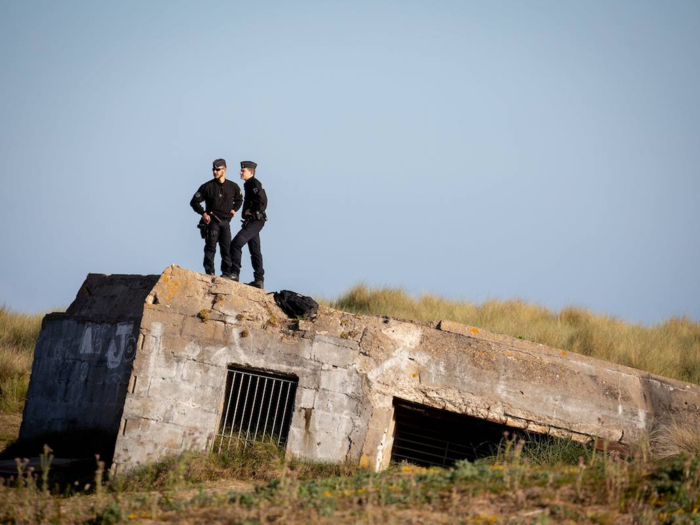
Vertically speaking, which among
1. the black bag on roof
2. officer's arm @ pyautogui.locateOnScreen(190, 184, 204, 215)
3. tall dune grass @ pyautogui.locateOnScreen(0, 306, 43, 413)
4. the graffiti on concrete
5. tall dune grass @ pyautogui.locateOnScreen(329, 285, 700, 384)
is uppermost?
officer's arm @ pyautogui.locateOnScreen(190, 184, 204, 215)

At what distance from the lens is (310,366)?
9.88 metres

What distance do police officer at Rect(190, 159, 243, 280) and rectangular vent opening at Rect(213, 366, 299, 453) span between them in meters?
1.58

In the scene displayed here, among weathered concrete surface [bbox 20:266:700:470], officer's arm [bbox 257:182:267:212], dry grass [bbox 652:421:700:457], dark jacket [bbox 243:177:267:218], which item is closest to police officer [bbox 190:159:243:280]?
dark jacket [bbox 243:177:267:218]

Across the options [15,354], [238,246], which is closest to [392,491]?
[238,246]

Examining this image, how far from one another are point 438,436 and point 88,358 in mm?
4714

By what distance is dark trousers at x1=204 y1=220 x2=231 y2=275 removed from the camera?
11211 mm

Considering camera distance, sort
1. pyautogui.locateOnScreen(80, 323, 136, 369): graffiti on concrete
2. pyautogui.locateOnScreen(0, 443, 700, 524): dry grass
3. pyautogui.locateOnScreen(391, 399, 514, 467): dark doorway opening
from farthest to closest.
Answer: pyautogui.locateOnScreen(80, 323, 136, 369): graffiti on concrete < pyautogui.locateOnScreen(391, 399, 514, 467): dark doorway opening < pyautogui.locateOnScreen(0, 443, 700, 524): dry grass

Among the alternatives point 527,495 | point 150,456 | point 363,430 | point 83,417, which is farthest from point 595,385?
point 83,417

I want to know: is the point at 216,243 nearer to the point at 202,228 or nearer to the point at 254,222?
the point at 202,228

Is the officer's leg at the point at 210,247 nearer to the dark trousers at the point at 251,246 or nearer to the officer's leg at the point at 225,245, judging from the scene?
the officer's leg at the point at 225,245

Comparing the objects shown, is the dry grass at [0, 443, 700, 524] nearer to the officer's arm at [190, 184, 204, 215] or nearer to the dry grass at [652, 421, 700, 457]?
the dry grass at [652, 421, 700, 457]

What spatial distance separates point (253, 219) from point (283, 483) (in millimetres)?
5062

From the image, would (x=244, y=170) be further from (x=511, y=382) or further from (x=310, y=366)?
(x=511, y=382)

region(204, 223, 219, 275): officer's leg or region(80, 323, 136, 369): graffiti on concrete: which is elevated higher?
region(204, 223, 219, 275): officer's leg
